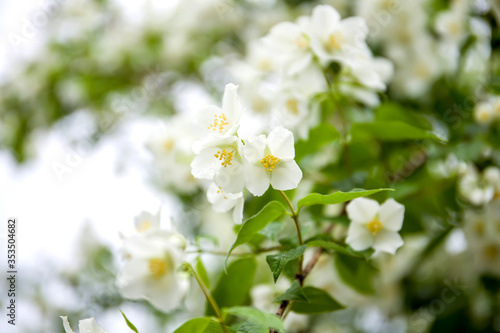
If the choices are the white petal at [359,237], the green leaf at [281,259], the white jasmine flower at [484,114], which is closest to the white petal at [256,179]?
the green leaf at [281,259]

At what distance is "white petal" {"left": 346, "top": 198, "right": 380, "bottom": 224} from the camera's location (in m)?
0.90

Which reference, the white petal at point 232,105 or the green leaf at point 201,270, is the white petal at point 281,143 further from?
the green leaf at point 201,270

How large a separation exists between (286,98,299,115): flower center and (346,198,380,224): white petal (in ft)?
1.03

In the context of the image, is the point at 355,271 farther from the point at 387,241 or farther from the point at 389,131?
the point at 389,131

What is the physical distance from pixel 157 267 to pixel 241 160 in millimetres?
224

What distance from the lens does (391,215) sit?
0.90 meters

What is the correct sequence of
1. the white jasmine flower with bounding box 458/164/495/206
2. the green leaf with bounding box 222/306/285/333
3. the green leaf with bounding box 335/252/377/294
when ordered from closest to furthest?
the green leaf with bounding box 222/306/285/333
the green leaf with bounding box 335/252/377/294
the white jasmine flower with bounding box 458/164/495/206

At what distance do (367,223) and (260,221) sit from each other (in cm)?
24

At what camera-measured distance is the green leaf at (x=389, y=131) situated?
0.98 meters

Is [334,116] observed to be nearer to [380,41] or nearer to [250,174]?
[380,41]

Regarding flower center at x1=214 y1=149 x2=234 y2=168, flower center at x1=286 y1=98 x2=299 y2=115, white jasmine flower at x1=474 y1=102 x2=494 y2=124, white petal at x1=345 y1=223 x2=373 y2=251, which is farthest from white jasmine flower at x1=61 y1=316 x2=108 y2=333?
white jasmine flower at x1=474 y1=102 x2=494 y2=124

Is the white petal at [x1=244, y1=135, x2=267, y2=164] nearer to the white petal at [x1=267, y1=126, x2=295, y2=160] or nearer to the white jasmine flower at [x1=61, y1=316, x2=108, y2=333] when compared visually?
the white petal at [x1=267, y1=126, x2=295, y2=160]

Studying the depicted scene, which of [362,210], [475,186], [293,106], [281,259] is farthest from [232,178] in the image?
[475,186]

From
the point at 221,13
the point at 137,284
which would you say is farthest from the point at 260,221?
the point at 221,13
